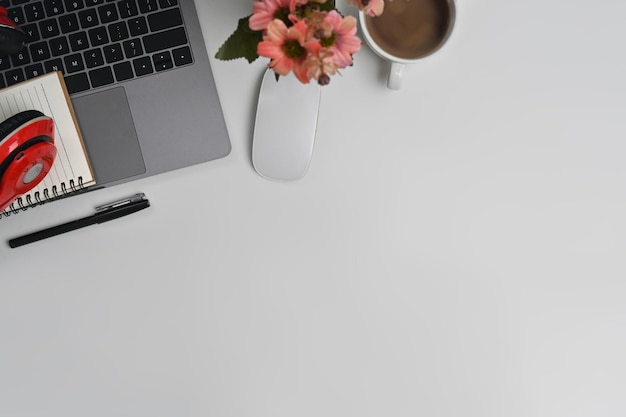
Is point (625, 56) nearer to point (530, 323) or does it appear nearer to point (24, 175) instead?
point (530, 323)

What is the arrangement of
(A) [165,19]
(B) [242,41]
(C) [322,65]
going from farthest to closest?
(A) [165,19] < (B) [242,41] < (C) [322,65]

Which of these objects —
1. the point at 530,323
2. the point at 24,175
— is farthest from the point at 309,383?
the point at 24,175

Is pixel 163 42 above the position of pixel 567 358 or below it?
above

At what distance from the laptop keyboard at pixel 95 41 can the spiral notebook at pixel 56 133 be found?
0.02m

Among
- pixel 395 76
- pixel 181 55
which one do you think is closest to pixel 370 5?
pixel 395 76

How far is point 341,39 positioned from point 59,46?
1.25 ft

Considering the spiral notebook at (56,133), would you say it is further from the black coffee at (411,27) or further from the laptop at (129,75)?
the black coffee at (411,27)

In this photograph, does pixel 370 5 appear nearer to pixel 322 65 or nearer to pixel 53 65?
pixel 322 65

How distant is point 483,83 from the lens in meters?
0.67

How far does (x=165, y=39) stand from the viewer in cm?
65

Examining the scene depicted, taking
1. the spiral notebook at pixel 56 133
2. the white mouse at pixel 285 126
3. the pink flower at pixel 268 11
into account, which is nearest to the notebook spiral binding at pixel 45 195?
the spiral notebook at pixel 56 133

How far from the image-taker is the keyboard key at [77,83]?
65cm

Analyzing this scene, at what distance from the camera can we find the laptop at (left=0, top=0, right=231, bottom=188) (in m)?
0.65

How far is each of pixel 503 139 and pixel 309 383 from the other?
39cm
